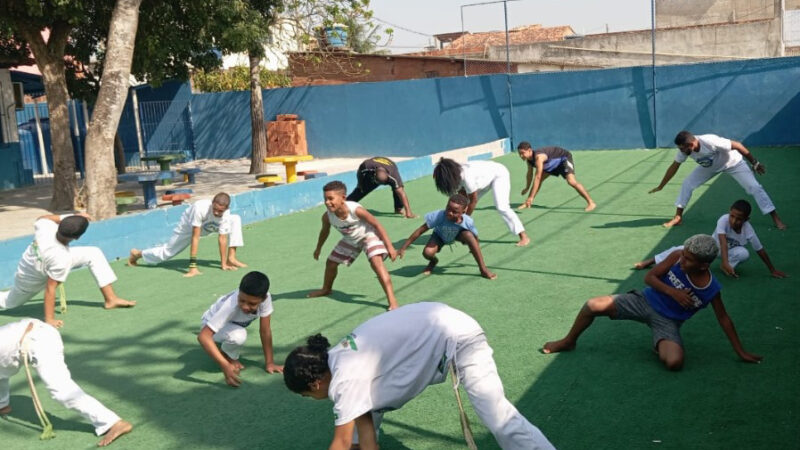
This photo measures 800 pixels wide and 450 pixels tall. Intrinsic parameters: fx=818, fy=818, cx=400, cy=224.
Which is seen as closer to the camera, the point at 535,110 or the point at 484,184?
the point at 484,184

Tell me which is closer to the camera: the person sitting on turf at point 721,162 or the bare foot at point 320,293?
the bare foot at point 320,293

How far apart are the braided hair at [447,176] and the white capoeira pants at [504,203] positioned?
2.30 ft

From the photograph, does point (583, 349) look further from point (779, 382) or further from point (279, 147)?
point (279, 147)

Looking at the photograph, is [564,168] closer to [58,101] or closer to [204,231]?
[204,231]

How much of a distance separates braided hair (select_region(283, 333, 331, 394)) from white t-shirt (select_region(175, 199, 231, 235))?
6.39 meters

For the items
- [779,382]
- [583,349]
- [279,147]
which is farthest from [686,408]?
[279,147]

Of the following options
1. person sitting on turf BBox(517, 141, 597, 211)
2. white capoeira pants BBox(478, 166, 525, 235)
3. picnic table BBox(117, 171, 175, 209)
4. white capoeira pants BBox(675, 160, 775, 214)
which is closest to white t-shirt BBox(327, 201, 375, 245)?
white capoeira pants BBox(478, 166, 525, 235)

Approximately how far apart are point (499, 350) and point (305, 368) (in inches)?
112

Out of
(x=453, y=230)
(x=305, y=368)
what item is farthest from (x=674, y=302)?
(x=453, y=230)

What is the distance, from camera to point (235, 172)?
2452 centimetres

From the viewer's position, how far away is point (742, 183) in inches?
395

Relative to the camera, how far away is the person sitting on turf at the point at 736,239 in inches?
291

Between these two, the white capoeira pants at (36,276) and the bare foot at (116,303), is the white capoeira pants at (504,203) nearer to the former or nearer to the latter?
the bare foot at (116,303)

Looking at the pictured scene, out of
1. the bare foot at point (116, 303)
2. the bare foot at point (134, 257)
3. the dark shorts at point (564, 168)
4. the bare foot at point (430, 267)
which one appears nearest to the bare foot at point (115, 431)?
the bare foot at point (116, 303)
